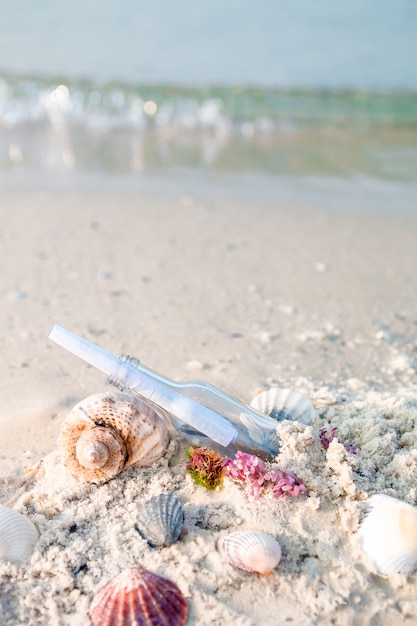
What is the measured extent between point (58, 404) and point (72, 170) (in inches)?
170

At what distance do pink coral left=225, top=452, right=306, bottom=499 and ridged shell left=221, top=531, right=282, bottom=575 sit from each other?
189 millimetres

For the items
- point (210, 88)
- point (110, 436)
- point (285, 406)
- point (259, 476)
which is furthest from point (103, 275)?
point (210, 88)

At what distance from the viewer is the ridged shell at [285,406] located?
8.90ft

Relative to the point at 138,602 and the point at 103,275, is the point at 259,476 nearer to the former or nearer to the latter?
the point at 138,602

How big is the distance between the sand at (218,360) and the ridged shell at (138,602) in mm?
64

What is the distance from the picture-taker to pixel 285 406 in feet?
8.99

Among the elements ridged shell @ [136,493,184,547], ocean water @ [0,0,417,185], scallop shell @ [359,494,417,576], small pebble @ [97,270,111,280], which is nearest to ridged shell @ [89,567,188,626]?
ridged shell @ [136,493,184,547]

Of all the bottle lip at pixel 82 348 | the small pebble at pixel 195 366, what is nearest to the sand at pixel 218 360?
the small pebble at pixel 195 366

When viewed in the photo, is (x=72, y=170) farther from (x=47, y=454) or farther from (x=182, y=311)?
(x=47, y=454)

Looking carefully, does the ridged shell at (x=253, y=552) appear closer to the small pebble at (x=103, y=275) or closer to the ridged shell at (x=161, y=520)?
the ridged shell at (x=161, y=520)

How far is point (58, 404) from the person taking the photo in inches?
122

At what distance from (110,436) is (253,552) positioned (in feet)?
2.12

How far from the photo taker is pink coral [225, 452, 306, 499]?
2.32 meters

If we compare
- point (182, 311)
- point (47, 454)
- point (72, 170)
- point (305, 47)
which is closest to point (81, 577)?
point (47, 454)
